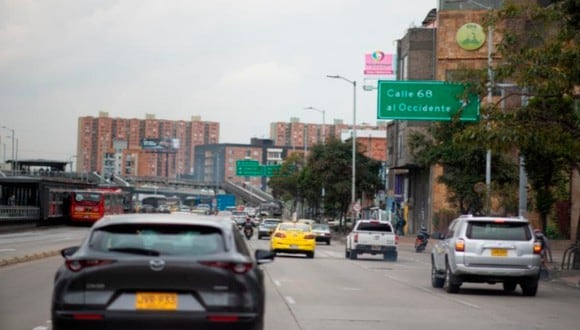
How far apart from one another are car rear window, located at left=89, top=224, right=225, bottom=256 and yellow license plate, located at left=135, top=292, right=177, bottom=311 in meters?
0.44

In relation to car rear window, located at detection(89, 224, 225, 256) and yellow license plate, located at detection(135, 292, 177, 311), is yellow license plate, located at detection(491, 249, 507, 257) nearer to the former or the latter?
car rear window, located at detection(89, 224, 225, 256)

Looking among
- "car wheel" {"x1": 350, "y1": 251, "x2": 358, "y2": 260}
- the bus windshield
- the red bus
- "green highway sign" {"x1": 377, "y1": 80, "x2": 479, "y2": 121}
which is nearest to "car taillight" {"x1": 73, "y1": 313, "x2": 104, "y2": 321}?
"car wheel" {"x1": 350, "y1": 251, "x2": 358, "y2": 260}

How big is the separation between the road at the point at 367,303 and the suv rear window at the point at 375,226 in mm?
9556

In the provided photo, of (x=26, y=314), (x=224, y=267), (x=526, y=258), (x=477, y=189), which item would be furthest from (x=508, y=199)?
(x=224, y=267)

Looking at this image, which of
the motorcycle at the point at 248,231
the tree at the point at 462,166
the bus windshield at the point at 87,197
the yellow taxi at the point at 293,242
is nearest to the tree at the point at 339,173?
the bus windshield at the point at 87,197

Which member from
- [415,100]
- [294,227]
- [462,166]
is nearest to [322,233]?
[462,166]

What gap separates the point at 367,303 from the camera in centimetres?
1997

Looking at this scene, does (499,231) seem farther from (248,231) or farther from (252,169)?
(252,169)

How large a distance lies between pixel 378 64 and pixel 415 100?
66.3m

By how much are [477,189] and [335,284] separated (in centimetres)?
1927

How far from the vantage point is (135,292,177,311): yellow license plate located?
965 cm

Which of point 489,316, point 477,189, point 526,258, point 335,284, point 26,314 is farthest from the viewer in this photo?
point 477,189

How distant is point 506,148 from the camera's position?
26375 mm

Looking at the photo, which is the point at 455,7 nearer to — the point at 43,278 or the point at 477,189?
the point at 477,189
